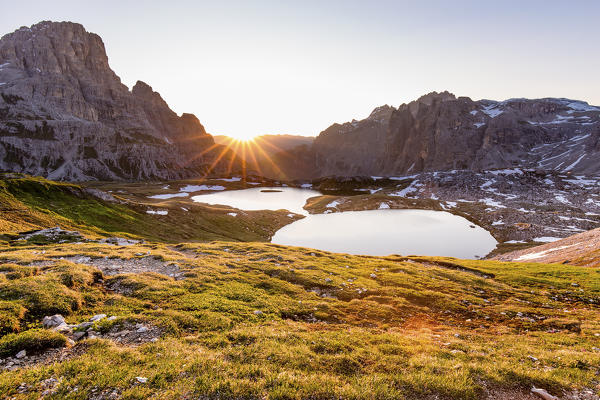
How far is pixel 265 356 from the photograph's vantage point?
34.8 feet

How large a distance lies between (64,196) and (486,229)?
428 feet

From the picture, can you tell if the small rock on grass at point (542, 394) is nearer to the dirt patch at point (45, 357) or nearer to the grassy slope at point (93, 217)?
the dirt patch at point (45, 357)

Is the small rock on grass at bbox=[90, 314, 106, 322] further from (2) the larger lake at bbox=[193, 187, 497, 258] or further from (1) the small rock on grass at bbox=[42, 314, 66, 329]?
(2) the larger lake at bbox=[193, 187, 497, 258]

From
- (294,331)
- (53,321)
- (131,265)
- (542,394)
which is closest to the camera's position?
(542,394)

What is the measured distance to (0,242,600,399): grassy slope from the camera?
8836 millimetres

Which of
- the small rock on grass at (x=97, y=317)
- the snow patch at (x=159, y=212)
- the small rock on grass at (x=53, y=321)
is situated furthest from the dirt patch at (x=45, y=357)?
the snow patch at (x=159, y=212)

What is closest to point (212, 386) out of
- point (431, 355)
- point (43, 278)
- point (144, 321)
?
point (144, 321)

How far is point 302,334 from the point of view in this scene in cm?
1293

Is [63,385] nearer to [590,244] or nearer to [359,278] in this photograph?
[359,278]

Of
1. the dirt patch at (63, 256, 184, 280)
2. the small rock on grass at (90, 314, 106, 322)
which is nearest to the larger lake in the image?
the dirt patch at (63, 256, 184, 280)

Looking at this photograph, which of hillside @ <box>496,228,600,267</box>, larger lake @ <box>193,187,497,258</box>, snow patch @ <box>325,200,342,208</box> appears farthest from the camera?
snow patch @ <box>325,200,342,208</box>

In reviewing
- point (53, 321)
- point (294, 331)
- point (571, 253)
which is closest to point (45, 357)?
point (53, 321)

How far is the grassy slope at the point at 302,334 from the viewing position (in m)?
8.84

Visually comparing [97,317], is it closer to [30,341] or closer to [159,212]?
[30,341]
